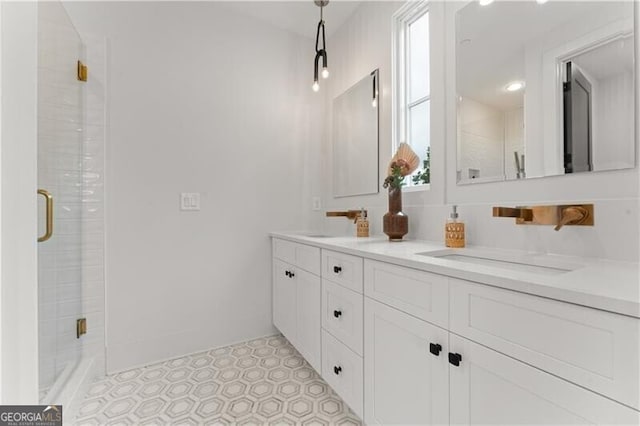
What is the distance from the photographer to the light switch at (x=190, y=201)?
1.98m

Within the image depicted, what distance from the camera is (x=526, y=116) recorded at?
1.16m

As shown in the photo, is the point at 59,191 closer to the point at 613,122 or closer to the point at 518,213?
the point at 518,213

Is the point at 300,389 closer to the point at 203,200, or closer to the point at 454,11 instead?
the point at 203,200

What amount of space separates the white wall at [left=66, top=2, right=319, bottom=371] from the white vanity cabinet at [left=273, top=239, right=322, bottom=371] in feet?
0.65

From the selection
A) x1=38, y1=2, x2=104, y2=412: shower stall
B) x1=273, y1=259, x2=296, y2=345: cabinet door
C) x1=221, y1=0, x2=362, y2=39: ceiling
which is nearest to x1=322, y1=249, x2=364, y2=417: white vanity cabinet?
x1=273, y1=259, x2=296, y2=345: cabinet door

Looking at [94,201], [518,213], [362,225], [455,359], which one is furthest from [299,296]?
[94,201]

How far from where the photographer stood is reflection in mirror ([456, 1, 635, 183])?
933 millimetres

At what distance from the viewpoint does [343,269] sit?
4.40ft

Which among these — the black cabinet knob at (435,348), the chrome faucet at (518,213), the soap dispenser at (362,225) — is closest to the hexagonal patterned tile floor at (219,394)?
the black cabinet knob at (435,348)

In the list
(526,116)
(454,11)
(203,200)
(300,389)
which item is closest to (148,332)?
(203,200)

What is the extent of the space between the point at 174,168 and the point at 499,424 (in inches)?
81.2

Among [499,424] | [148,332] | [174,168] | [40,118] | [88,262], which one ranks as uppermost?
[40,118]

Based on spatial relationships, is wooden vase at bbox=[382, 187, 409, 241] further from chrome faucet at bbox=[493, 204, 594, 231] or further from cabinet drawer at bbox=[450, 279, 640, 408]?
cabinet drawer at bbox=[450, 279, 640, 408]

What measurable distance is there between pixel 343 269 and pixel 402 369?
47cm
